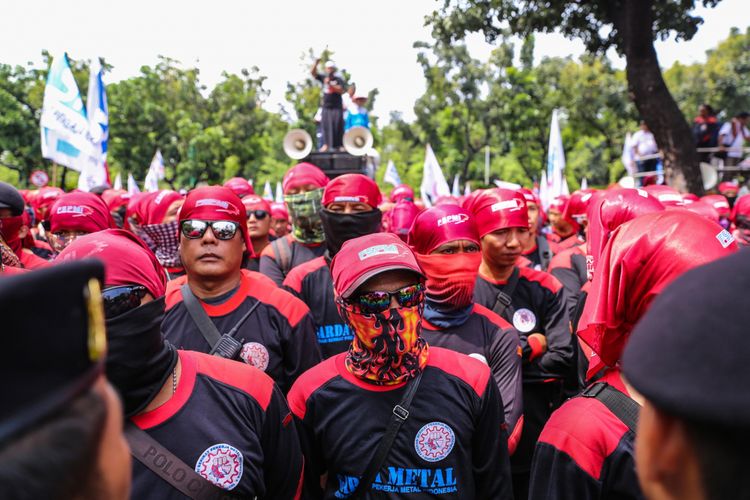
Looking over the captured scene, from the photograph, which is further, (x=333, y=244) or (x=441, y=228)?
(x=333, y=244)

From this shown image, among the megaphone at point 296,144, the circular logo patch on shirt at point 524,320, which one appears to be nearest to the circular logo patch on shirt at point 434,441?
the circular logo patch on shirt at point 524,320

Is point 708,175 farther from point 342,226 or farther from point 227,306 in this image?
point 227,306

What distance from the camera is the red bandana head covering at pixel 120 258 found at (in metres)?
2.08

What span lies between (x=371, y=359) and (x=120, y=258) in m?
1.11

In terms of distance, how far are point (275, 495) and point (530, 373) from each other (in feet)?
7.29

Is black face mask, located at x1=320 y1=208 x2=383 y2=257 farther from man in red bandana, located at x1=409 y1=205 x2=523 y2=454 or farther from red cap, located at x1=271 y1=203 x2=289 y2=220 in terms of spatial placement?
red cap, located at x1=271 y1=203 x2=289 y2=220

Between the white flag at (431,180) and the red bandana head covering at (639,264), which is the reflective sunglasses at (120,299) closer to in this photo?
the red bandana head covering at (639,264)

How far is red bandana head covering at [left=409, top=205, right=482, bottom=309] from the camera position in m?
3.51

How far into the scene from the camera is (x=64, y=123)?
8.26 meters

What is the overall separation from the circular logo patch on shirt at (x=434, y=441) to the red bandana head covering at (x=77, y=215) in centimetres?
356

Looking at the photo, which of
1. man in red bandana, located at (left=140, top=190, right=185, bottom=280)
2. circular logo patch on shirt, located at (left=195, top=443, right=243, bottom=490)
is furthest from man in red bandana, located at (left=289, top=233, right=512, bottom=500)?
man in red bandana, located at (left=140, top=190, right=185, bottom=280)

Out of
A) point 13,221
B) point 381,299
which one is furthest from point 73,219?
point 381,299

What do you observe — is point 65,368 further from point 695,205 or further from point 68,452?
point 695,205

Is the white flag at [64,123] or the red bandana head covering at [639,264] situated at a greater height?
the white flag at [64,123]
